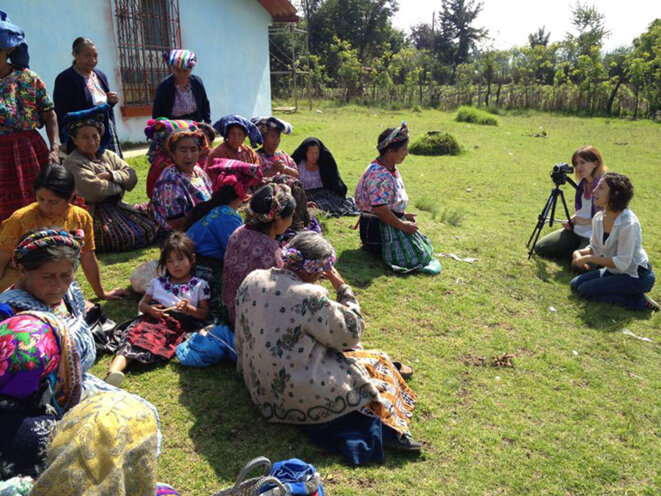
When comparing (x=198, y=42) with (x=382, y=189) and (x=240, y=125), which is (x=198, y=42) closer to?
(x=240, y=125)

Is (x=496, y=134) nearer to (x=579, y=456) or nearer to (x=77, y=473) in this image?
(x=579, y=456)

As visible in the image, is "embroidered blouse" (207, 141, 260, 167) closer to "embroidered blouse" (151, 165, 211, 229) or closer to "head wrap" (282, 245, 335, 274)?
"embroidered blouse" (151, 165, 211, 229)

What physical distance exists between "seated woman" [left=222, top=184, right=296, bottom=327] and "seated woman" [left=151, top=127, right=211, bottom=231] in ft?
4.23

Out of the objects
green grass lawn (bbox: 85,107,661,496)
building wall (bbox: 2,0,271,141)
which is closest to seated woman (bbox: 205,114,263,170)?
green grass lawn (bbox: 85,107,661,496)

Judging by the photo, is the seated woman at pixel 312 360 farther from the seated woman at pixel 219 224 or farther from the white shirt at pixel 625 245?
the white shirt at pixel 625 245

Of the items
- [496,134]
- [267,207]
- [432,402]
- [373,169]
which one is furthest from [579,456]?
[496,134]

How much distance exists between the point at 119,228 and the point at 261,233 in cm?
261

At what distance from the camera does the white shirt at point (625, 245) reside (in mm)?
5305

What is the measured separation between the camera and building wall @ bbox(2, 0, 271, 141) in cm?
913

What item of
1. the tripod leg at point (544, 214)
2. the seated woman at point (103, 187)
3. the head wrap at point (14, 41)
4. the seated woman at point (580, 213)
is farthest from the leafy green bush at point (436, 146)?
the head wrap at point (14, 41)

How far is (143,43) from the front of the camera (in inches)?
436

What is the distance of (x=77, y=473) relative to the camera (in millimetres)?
1595

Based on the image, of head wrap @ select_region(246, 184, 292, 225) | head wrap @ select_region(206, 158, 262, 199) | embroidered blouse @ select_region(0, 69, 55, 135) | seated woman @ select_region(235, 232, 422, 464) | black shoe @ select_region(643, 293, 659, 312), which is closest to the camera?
seated woman @ select_region(235, 232, 422, 464)

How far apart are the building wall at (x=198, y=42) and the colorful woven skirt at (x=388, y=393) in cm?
858
